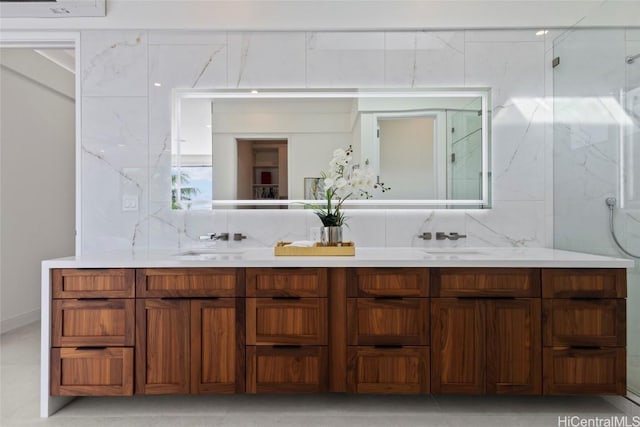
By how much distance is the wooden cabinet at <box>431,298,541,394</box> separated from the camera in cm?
187

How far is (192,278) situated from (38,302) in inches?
112

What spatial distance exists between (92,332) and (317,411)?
121cm

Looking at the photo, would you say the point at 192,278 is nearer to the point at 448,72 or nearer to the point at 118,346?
the point at 118,346

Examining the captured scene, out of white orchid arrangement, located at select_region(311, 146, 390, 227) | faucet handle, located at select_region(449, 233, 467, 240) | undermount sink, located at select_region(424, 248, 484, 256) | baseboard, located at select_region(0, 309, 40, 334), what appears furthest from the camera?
baseboard, located at select_region(0, 309, 40, 334)

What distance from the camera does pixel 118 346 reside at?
6.19 ft

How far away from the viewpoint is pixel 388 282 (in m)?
1.90

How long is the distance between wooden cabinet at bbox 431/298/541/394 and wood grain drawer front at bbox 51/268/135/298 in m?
1.55

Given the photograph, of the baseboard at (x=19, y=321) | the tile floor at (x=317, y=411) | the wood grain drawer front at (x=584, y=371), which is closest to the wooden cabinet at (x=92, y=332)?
the tile floor at (x=317, y=411)

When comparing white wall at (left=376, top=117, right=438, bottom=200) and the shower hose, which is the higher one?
Answer: white wall at (left=376, top=117, right=438, bottom=200)

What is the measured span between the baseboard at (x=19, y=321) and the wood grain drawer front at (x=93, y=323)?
2.02 metres

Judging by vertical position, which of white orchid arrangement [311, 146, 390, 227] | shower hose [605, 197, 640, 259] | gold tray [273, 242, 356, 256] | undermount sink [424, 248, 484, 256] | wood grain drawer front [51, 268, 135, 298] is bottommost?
wood grain drawer front [51, 268, 135, 298]

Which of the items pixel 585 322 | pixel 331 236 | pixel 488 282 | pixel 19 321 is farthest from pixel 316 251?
pixel 19 321

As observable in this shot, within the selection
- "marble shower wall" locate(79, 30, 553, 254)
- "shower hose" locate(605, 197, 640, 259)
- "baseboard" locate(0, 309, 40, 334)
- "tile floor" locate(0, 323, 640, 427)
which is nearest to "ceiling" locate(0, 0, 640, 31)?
"marble shower wall" locate(79, 30, 553, 254)

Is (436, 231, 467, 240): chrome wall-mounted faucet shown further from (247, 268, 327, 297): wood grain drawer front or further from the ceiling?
the ceiling
